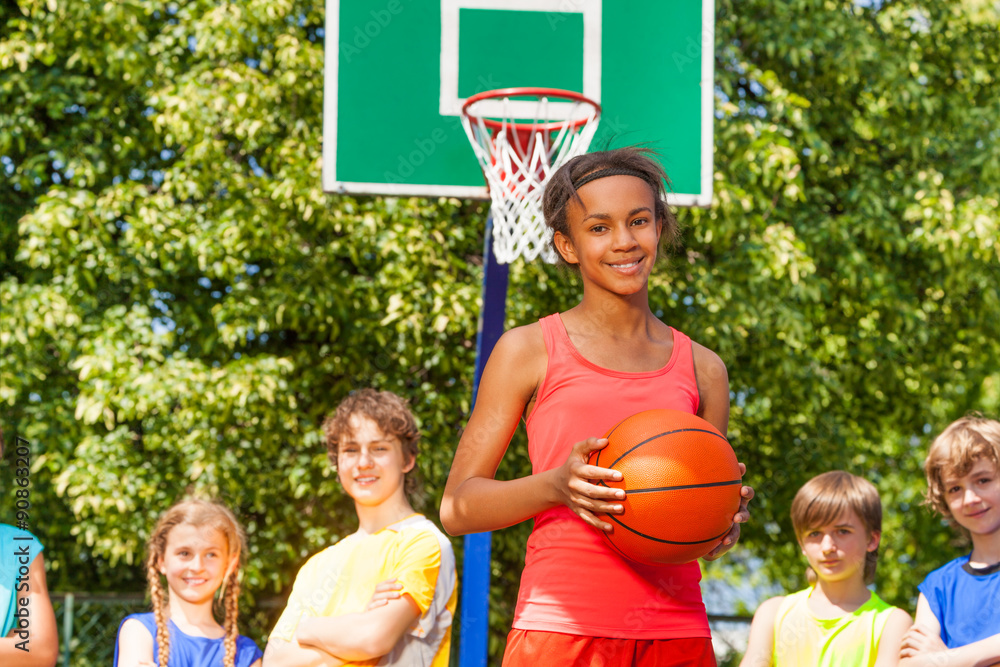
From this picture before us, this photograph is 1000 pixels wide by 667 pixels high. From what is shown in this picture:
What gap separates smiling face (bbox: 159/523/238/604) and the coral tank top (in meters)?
1.84

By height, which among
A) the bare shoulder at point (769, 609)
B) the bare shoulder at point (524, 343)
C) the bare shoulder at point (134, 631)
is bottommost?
the bare shoulder at point (134, 631)

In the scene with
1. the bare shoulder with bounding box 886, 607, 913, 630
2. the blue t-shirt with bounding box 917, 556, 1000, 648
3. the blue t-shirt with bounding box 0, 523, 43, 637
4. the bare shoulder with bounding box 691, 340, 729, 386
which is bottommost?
the bare shoulder with bounding box 886, 607, 913, 630

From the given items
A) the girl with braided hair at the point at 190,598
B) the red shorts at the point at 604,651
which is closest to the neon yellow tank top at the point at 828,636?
the red shorts at the point at 604,651

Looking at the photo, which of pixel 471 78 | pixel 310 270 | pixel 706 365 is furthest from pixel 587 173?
pixel 310 270

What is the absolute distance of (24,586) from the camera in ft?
8.80

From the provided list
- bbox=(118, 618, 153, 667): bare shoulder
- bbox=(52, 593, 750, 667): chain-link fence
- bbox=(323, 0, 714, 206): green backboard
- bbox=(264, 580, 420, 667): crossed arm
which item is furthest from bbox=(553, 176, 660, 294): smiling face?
bbox=(52, 593, 750, 667): chain-link fence

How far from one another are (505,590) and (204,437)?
2.62m

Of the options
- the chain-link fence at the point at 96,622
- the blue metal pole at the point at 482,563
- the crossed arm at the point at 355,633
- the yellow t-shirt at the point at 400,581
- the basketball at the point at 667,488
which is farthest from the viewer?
the chain-link fence at the point at 96,622

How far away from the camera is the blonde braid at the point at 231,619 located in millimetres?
3375

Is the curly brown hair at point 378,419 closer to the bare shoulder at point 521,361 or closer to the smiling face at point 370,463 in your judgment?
the smiling face at point 370,463

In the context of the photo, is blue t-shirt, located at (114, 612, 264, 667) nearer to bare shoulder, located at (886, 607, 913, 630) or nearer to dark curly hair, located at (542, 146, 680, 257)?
dark curly hair, located at (542, 146, 680, 257)

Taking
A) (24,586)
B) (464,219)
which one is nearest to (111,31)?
(464,219)

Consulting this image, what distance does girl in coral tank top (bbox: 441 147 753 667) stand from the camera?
1.84 metres

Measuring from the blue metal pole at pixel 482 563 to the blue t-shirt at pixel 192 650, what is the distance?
1.18 meters
